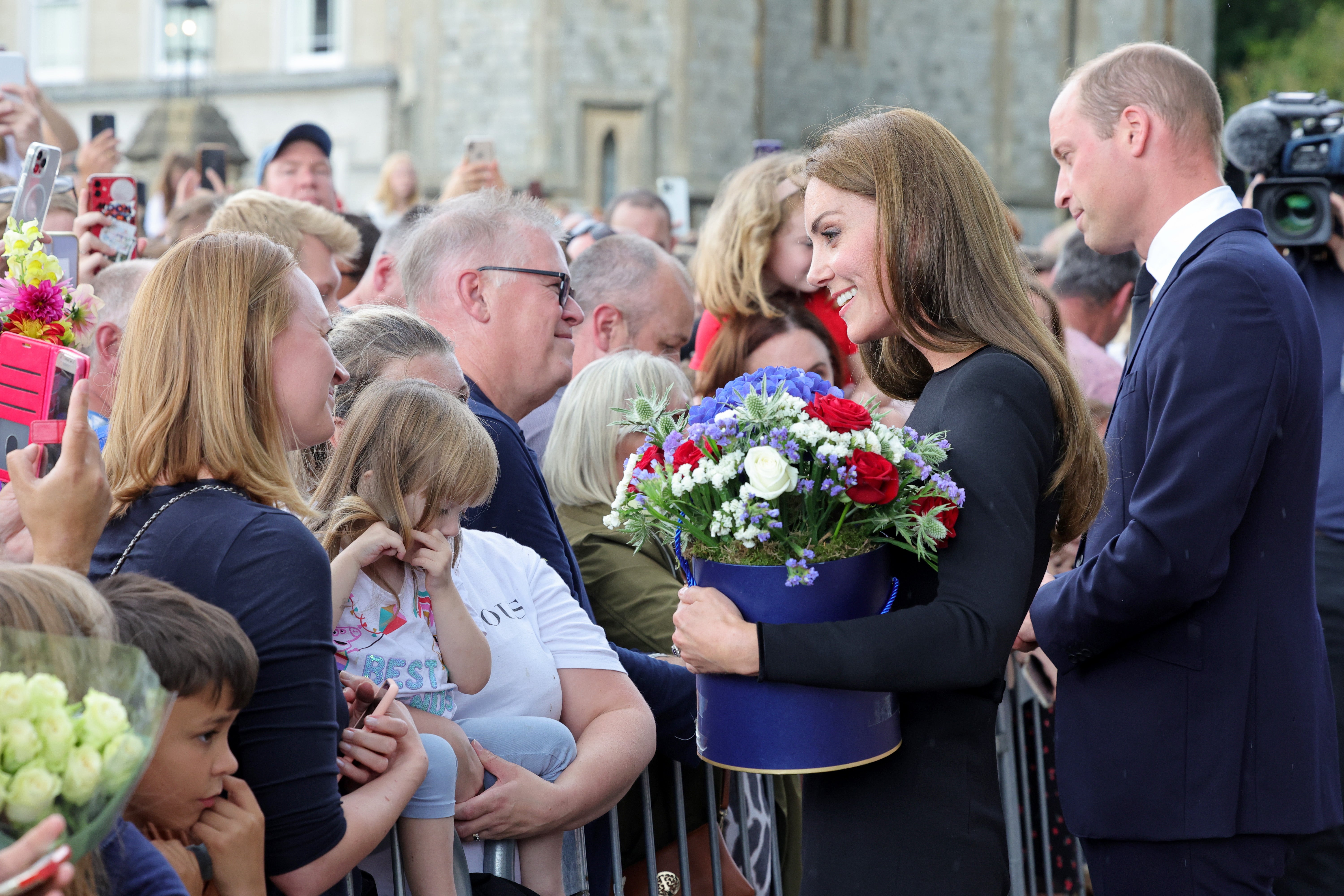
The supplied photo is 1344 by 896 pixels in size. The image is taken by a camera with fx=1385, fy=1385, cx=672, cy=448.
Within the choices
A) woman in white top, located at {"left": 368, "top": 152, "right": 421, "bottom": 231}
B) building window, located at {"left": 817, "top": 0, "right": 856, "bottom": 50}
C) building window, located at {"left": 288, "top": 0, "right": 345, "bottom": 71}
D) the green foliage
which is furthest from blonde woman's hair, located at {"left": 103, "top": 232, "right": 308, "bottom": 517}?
the green foliage

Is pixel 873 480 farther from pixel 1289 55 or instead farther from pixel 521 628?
pixel 1289 55

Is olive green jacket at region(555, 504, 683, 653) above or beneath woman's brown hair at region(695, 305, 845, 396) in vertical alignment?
beneath

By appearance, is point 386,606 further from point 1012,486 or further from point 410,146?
point 410,146

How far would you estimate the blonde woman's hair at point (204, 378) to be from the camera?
7.44ft

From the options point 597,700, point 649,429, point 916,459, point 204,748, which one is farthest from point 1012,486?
point 204,748

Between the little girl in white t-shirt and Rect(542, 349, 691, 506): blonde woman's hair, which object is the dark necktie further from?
the little girl in white t-shirt

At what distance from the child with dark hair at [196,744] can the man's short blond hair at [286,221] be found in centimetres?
264

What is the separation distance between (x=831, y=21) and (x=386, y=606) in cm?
2690

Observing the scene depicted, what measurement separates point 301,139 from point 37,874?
636cm

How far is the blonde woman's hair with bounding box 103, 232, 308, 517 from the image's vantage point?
2268 millimetres

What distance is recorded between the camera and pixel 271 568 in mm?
2123

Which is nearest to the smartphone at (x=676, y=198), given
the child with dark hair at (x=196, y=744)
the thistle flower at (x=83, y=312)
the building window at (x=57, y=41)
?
the thistle flower at (x=83, y=312)

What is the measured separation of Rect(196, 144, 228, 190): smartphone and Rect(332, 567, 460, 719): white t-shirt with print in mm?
4876

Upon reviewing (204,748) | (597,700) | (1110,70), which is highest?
(1110,70)
